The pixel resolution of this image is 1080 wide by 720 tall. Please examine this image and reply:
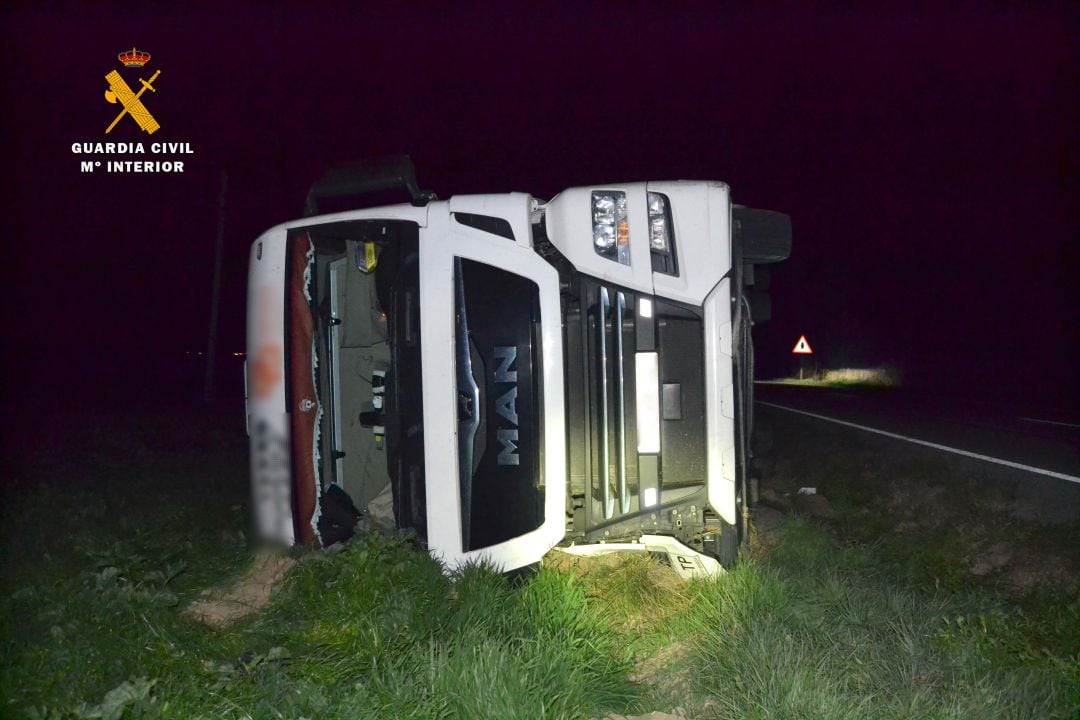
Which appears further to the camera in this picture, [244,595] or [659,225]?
[244,595]

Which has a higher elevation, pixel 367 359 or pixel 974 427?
pixel 367 359

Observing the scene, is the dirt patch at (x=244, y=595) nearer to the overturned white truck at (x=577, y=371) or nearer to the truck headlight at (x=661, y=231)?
the overturned white truck at (x=577, y=371)

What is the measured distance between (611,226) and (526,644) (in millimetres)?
1939

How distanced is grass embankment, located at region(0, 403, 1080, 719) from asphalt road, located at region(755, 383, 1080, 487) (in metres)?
5.10

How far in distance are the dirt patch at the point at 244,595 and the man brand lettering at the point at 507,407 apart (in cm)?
147

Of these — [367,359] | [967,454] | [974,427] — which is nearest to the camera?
[367,359]

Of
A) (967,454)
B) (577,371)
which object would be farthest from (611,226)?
(967,454)

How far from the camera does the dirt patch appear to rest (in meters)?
4.10

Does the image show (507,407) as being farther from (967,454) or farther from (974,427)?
(974,427)

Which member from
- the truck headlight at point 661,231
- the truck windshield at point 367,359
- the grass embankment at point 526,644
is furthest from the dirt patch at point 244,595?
the truck headlight at point 661,231

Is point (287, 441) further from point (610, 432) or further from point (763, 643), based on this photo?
point (763, 643)

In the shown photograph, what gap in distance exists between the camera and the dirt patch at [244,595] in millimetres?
4098

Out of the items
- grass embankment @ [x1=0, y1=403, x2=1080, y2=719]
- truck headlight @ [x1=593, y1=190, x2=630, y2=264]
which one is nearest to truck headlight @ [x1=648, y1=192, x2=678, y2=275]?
truck headlight @ [x1=593, y1=190, x2=630, y2=264]

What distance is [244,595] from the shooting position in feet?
14.7
